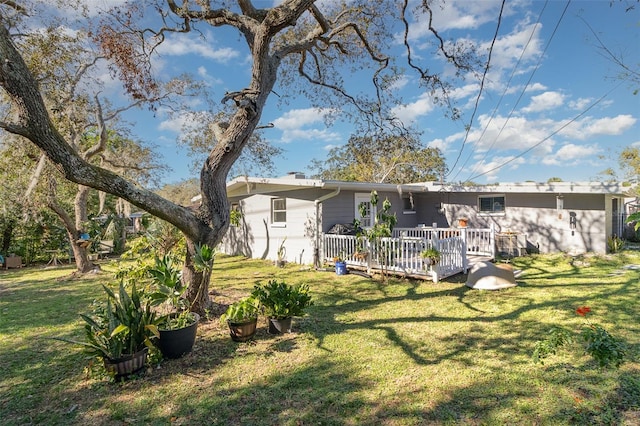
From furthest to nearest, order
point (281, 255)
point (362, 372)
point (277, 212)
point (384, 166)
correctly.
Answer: point (384, 166), point (277, 212), point (281, 255), point (362, 372)

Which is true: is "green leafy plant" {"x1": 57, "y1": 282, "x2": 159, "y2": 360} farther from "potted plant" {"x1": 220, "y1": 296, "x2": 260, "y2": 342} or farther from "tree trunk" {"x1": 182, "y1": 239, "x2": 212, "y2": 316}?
"tree trunk" {"x1": 182, "y1": 239, "x2": 212, "y2": 316}

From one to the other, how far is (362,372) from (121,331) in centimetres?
252

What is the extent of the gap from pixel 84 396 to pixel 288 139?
11905 mm

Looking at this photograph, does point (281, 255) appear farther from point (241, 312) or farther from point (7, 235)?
point (7, 235)

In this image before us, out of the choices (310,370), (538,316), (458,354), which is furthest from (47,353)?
(538,316)

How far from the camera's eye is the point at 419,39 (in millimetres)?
7664

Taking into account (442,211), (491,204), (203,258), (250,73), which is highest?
(250,73)

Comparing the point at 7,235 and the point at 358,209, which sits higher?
the point at 358,209

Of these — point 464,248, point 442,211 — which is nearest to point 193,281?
point 464,248

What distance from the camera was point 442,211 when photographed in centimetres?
1358

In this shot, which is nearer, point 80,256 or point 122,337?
point 122,337

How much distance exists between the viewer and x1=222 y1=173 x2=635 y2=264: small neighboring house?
10.1 m

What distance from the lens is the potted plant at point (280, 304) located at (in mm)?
4566

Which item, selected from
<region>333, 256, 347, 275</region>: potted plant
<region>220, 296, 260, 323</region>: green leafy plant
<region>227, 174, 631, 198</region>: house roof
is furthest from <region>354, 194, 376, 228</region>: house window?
<region>220, 296, 260, 323</region>: green leafy plant
